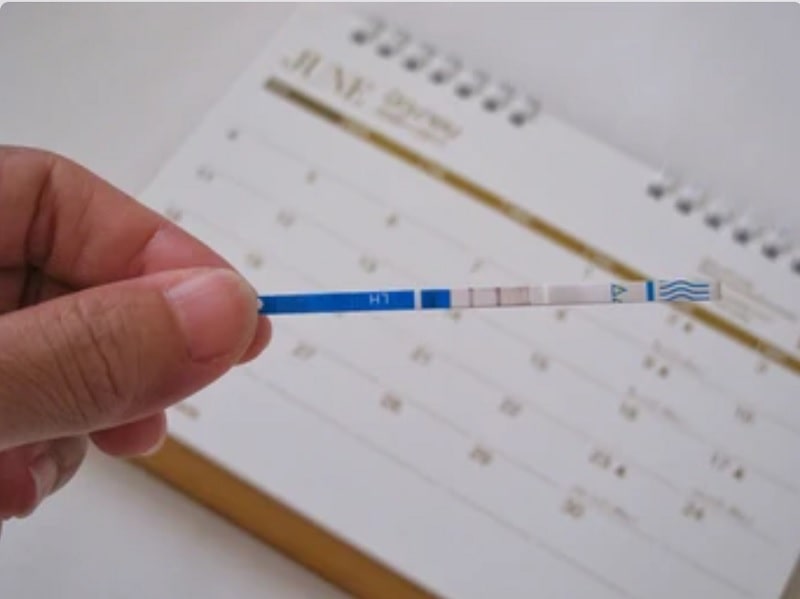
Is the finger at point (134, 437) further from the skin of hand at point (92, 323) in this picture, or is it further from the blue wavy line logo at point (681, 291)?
the blue wavy line logo at point (681, 291)

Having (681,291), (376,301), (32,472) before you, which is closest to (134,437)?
(32,472)

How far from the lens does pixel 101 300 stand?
35 centimetres

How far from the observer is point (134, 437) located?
0.46 m

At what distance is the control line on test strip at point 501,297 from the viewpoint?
363 millimetres

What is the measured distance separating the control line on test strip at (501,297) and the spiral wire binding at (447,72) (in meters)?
0.24

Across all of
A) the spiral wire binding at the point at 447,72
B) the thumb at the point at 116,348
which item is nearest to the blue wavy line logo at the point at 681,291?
the thumb at the point at 116,348

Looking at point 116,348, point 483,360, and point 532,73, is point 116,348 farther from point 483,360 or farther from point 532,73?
point 532,73

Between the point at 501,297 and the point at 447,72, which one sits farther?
the point at 447,72

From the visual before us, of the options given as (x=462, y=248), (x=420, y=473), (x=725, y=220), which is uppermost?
(x=725, y=220)

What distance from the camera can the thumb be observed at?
1.11 feet

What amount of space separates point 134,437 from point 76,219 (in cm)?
10

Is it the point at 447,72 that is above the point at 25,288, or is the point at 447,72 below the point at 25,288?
above

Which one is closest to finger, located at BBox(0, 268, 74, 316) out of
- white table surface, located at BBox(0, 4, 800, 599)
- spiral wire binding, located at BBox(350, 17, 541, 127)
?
white table surface, located at BBox(0, 4, 800, 599)

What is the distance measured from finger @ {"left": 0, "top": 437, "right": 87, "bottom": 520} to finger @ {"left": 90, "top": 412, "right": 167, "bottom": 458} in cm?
1
